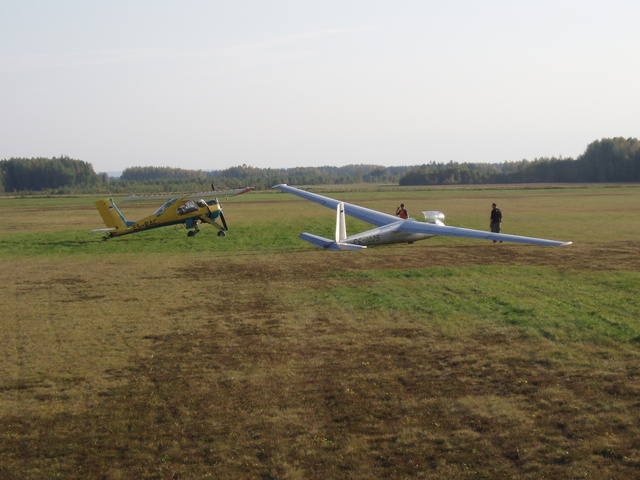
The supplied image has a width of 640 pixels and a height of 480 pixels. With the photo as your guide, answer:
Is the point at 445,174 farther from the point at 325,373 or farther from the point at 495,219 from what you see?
the point at 325,373

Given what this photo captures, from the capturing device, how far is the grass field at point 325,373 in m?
7.07

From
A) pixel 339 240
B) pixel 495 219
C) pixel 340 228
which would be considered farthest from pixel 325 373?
pixel 495 219

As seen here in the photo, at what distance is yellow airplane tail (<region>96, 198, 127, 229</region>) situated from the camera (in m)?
29.3

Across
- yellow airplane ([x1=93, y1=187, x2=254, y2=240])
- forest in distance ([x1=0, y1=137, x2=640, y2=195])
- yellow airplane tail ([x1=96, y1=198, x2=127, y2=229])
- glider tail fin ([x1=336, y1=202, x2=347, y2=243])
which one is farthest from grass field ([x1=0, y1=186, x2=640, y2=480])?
forest in distance ([x1=0, y1=137, x2=640, y2=195])

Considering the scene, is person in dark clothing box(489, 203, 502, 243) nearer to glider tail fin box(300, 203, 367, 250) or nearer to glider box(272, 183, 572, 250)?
glider box(272, 183, 572, 250)

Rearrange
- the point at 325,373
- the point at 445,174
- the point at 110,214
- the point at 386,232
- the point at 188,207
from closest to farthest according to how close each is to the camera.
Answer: the point at 325,373, the point at 386,232, the point at 110,214, the point at 188,207, the point at 445,174

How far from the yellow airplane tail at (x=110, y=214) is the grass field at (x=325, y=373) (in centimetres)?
955

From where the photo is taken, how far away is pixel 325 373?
995cm

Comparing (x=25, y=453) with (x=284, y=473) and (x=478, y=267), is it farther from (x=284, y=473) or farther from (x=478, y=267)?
(x=478, y=267)

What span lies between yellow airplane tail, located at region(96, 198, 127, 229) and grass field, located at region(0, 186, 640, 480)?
955 centimetres

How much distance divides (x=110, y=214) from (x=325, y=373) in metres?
23.1

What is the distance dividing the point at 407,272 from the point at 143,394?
39.4 feet

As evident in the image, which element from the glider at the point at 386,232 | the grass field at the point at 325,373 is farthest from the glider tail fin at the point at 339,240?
the grass field at the point at 325,373

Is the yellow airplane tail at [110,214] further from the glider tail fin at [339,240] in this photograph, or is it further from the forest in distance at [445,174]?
the forest in distance at [445,174]
